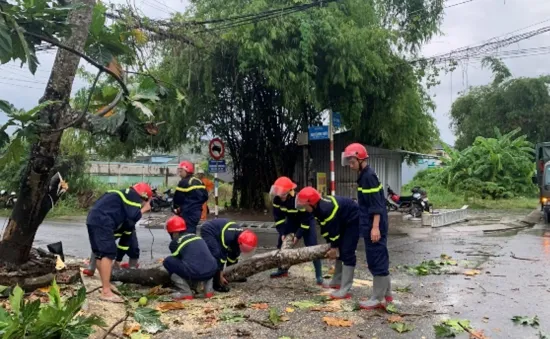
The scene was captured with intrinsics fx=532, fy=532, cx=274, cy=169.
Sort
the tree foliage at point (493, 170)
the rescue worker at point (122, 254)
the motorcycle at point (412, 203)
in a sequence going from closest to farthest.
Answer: the rescue worker at point (122, 254) → the motorcycle at point (412, 203) → the tree foliage at point (493, 170)

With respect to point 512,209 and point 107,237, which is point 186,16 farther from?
point 512,209

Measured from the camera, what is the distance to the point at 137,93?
5.32 m

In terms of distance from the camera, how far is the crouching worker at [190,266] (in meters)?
6.29

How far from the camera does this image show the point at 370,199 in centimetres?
604

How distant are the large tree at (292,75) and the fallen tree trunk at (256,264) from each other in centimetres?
725

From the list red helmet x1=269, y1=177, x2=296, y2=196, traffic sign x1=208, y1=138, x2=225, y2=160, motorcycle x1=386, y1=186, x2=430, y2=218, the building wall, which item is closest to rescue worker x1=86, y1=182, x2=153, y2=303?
red helmet x1=269, y1=177, x2=296, y2=196

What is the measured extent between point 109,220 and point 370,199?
312 cm

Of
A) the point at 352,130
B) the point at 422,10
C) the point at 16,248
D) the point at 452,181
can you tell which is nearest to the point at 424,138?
the point at 352,130

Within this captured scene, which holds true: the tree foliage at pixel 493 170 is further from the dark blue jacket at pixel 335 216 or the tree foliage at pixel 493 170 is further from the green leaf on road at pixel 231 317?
the green leaf on road at pixel 231 317

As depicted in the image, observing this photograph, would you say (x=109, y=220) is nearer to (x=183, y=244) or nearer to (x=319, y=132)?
(x=183, y=244)

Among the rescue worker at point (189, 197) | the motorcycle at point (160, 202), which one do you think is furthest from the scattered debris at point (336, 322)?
the motorcycle at point (160, 202)

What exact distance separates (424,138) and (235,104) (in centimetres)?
774

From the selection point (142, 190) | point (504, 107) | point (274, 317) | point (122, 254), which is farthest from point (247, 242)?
point (504, 107)

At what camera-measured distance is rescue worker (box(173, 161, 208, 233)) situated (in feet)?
29.3
